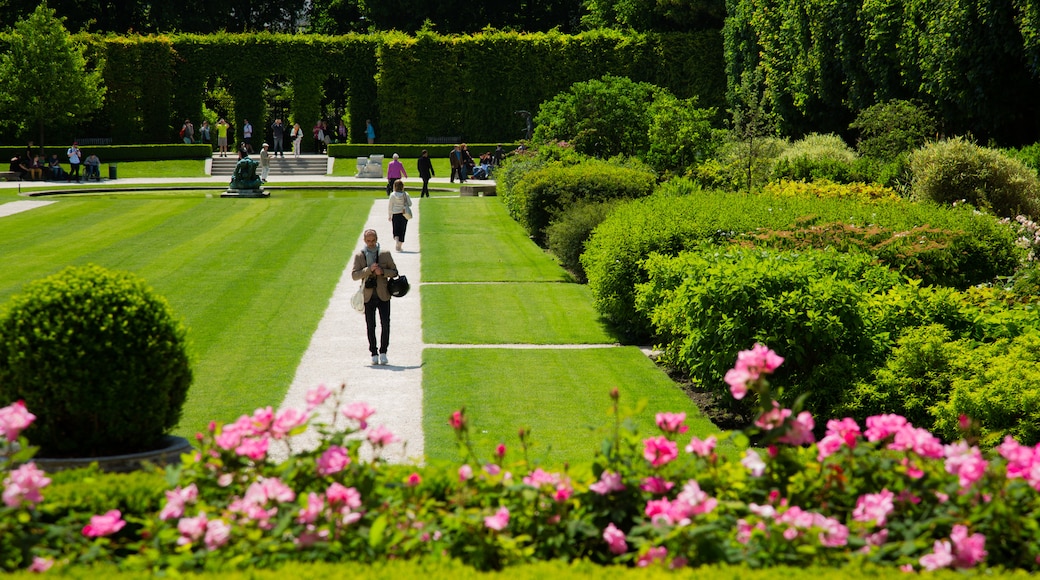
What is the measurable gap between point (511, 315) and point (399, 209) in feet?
21.0

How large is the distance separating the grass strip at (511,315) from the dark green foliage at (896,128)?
12389 mm

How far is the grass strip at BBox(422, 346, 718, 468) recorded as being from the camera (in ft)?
30.5

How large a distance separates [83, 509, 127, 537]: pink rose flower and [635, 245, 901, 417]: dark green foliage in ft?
20.8

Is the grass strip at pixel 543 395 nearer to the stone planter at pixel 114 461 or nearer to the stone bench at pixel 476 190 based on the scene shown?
the stone planter at pixel 114 461

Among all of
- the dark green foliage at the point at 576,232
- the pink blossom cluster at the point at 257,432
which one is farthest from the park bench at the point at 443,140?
the pink blossom cluster at the point at 257,432

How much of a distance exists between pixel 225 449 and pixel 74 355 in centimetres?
213

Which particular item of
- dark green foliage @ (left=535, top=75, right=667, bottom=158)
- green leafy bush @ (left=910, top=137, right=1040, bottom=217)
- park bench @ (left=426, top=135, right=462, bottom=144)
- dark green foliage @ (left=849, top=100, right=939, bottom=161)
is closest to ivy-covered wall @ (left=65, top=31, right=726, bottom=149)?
park bench @ (left=426, top=135, right=462, bottom=144)

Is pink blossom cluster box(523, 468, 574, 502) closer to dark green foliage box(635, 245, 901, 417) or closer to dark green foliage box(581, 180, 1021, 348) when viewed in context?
dark green foliage box(635, 245, 901, 417)

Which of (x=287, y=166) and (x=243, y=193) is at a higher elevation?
(x=287, y=166)

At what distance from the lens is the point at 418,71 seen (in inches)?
2132

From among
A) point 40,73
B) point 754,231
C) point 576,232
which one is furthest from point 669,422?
point 40,73

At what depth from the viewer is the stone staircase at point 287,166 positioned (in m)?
47.6

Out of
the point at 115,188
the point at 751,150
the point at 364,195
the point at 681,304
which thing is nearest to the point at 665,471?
the point at 681,304

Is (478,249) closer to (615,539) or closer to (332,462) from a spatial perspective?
(332,462)
